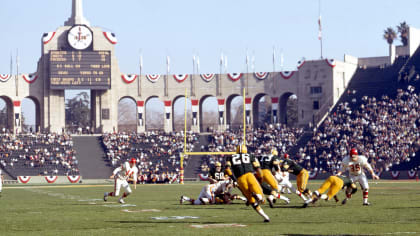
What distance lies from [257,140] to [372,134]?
546 inches

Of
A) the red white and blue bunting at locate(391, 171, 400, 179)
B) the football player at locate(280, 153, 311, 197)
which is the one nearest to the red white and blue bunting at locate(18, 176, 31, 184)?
the red white and blue bunting at locate(391, 171, 400, 179)

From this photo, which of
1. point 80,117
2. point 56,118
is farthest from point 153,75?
point 80,117

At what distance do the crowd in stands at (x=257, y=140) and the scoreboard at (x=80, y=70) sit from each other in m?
15.7

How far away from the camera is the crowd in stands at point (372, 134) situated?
66.9 metres

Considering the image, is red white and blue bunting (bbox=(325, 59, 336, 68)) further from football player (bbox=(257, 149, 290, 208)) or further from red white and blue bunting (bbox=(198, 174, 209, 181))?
football player (bbox=(257, 149, 290, 208))

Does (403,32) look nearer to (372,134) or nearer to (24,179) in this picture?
(372,134)

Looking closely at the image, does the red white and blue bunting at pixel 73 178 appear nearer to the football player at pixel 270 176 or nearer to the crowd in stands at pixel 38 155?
the crowd in stands at pixel 38 155

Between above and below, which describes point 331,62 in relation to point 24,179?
above

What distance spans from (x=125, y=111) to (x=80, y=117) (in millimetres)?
33421

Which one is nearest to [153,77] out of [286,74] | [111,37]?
[111,37]

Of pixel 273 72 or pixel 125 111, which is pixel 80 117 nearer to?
pixel 125 111

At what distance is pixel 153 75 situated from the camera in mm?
92188

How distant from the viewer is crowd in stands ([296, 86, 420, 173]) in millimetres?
66938

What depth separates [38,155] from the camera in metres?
76.8
